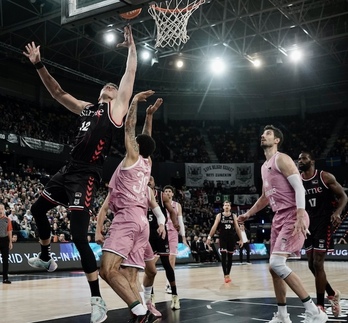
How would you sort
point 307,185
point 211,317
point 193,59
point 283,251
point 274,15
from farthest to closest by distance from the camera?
point 193,59, point 274,15, point 307,185, point 211,317, point 283,251

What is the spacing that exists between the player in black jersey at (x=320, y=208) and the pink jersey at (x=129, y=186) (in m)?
2.86

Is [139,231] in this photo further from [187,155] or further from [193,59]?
[187,155]

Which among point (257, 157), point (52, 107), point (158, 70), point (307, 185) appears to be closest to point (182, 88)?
point (158, 70)

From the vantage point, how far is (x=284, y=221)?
18.8ft

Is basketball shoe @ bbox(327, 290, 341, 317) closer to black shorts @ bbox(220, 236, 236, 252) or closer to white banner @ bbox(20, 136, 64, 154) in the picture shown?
black shorts @ bbox(220, 236, 236, 252)

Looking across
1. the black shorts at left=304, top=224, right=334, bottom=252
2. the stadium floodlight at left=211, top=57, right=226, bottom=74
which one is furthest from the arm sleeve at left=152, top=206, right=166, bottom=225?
the stadium floodlight at left=211, top=57, right=226, bottom=74

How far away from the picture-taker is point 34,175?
2292 cm

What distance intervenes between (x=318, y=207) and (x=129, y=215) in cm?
323

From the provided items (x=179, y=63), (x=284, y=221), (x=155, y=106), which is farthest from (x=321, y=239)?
(x=179, y=63)

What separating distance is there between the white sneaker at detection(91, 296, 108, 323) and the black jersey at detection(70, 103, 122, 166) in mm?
1413

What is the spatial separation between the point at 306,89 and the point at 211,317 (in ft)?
99.9

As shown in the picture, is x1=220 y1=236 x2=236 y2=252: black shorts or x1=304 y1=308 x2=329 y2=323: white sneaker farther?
x1=220 y1=236 x2=236 y2=252: black shorts

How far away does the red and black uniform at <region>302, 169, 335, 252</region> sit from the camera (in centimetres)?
689

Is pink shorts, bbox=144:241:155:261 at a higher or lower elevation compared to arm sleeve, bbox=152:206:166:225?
lower
